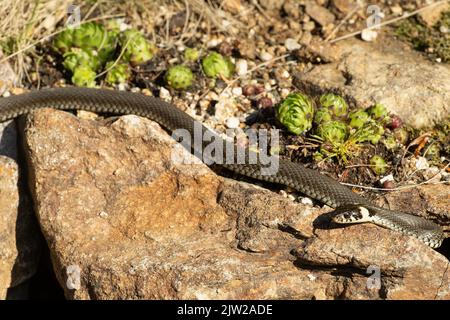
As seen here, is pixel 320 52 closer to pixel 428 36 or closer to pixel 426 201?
pixel 428 36

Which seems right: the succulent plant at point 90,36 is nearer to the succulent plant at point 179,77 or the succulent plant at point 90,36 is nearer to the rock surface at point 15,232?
the succulent plant at point 179,77

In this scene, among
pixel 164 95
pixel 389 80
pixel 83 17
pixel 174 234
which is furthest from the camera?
pixel 83 17

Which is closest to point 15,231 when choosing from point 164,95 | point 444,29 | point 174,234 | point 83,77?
point 174,234

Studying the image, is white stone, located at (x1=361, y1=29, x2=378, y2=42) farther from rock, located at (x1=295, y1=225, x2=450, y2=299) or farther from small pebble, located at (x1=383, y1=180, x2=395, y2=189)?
rock, located at (x1=295, y1=225, x2=450, y2=299)

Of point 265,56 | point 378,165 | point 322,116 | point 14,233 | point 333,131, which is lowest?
point 14,233

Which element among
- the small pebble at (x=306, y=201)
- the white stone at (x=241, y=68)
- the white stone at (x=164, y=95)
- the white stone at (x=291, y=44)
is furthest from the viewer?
the white stone at (x=291, y=44)

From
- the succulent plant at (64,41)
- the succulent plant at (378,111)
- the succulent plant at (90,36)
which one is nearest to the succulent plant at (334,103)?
the succulent plant at (378,111)

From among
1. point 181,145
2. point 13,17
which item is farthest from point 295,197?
point 13,17
